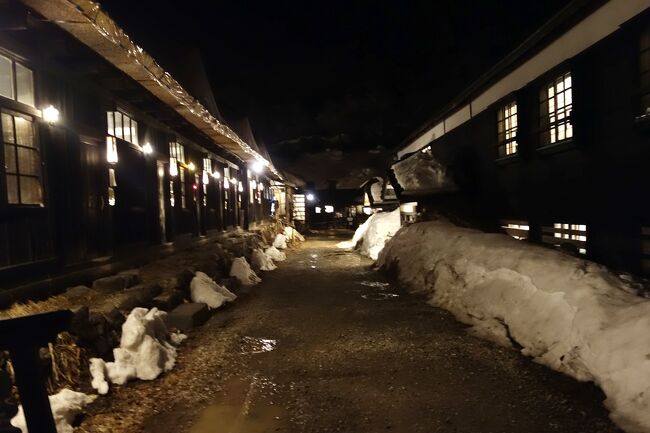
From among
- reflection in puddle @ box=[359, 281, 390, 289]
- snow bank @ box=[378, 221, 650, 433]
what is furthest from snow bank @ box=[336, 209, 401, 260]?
snow bank @ box=[378, 221, 650, 433]

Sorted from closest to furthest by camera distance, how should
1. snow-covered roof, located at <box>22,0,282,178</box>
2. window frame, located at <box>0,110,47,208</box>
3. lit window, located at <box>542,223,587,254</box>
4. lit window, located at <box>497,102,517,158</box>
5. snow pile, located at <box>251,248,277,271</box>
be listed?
1. snow-covered roof, located at <box>22,0,282,178</box>
2. window frame, located at <box>0,110,47,208</box>
3. lit window, located at <box>542,223,587,254</box>
4. lit window, located at <box>497,102,517,158</box>
5. snow pile, located at <box>251,248,277,271</box>

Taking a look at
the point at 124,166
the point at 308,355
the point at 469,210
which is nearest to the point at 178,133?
the point at 124,166

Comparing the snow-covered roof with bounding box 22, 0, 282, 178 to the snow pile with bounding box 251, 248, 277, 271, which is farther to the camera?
the snow pile with bounding box 251, 248, 277, 271

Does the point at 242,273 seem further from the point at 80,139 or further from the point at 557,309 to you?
the point at 557,309

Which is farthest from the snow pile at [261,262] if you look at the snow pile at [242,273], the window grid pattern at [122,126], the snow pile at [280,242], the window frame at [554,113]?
the window frame at [554,113]

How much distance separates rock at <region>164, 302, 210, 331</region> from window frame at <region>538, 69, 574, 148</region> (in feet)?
29.3

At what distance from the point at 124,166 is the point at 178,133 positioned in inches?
153

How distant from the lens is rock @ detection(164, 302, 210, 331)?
7512mm

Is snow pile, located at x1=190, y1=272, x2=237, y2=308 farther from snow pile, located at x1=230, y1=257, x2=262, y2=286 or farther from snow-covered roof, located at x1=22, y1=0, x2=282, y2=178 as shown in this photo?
snow-covered roof, located at x1=22, y1=0, x2=282, y2=178

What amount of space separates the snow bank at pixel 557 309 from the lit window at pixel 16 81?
818 cm

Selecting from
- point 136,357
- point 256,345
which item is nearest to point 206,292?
point 256,345

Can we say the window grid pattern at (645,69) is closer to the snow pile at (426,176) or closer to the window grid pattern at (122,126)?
the snow pile at (426,176)

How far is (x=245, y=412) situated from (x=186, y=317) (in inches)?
136

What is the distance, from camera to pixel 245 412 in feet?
15.0
